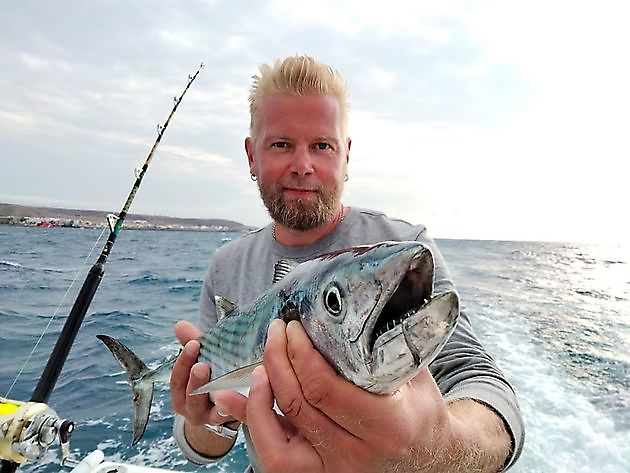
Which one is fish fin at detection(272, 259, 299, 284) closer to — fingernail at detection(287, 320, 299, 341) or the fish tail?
fingernail at detection(287, 320, 299, 341)

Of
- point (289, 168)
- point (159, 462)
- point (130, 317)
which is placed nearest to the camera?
point (289, 168)

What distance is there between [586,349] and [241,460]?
8394 millimetres

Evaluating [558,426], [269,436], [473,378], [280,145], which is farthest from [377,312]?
[558,426]

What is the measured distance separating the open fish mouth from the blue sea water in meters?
4.67

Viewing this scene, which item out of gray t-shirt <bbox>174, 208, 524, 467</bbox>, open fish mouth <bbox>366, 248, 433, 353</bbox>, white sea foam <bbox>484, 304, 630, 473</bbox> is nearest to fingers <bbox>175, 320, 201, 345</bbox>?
gray t-shirt <bbox>174, 208, 524, 467</bbox>

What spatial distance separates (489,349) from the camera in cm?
964

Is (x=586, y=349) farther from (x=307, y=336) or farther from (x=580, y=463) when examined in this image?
(x=307, y=336)

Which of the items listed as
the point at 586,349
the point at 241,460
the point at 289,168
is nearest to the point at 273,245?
the point at 289,168

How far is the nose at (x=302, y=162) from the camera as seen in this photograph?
2.42 m

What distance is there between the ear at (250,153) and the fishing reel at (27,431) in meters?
1.93

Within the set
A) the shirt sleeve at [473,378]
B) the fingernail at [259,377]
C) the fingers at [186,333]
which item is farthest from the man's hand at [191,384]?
the shirt sleeve at [473,378]

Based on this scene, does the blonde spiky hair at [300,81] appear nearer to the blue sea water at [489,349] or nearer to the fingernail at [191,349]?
the fingernail at [191,349]

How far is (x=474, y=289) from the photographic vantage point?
18.0m

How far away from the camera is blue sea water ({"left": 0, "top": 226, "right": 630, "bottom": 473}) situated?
5621mm
